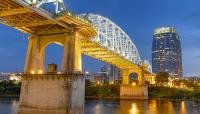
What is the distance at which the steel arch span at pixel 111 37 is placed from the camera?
70.5 metres

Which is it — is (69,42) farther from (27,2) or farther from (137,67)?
(137,67)

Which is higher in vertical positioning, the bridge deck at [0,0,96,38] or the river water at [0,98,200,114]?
Answer: the bridge deck at [0,0,96,38]

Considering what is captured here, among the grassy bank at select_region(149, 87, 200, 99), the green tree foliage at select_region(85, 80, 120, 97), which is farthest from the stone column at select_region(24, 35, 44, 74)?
the grassy bank at select_region(149, 87, 200, 99)

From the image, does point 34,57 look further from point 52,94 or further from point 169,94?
point 169,94

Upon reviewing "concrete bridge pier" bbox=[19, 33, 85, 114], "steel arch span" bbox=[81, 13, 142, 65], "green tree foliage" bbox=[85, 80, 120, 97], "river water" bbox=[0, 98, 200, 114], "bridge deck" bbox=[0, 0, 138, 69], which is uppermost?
"steel arch span" bbox=[81, 13, 142, 65]

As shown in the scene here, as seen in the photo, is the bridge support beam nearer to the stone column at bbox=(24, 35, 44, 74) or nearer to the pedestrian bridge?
the pedestrian bridge

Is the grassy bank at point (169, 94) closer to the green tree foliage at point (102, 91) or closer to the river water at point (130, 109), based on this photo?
the green tree foliage at point (102, 91)

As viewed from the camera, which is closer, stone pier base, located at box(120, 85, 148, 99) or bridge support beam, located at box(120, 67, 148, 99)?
stone pier base, located at box(120, 85, 148, 99)

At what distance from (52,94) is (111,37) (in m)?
41.4

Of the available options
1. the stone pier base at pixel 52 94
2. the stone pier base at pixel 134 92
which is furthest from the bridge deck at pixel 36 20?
the stone pier base at pixel 134 92

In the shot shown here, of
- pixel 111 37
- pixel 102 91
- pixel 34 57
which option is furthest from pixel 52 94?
pixel 102 91

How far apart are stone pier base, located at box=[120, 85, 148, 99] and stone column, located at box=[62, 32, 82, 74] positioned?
229 ft

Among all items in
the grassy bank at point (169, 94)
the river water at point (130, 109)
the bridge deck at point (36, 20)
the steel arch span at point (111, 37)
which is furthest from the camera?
the grassy bank at point (169, 94)

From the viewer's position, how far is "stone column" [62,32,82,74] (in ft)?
142
